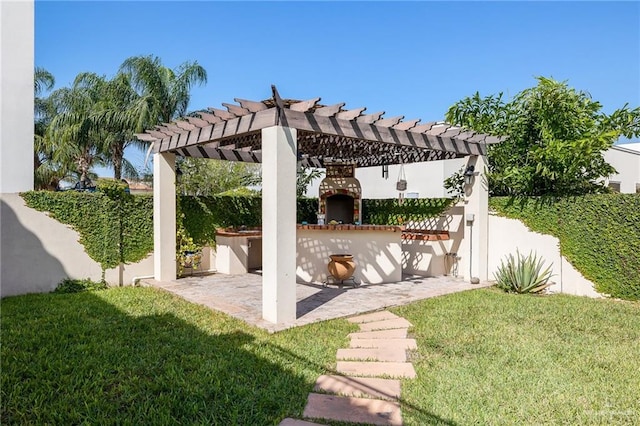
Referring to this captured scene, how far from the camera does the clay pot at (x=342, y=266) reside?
946cm

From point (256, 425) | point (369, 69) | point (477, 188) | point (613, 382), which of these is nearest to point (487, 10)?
point (477, 188)

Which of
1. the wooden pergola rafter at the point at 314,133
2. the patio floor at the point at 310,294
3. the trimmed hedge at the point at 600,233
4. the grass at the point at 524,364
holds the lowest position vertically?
the grass at the point at 524,364

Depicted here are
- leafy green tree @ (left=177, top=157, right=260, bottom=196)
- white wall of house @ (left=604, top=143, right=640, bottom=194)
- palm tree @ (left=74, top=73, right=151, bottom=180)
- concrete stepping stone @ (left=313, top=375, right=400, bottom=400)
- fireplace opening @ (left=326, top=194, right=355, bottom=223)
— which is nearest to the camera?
concrete stepping stone @ (left=313, top=375, right=400, bottom=400)

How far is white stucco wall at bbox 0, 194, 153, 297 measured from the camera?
8.45m

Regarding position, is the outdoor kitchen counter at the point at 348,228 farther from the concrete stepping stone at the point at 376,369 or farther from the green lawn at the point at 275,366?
the concrete stepping stone at the point at 376,369

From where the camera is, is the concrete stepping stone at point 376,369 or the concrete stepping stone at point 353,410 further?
the concrete stepping stone at point 376,369

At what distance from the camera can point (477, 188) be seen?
10359 mm

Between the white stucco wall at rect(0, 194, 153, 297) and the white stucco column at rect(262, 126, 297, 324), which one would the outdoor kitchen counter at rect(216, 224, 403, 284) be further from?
the white stucco wall at rect(0, 194, 153, 297)

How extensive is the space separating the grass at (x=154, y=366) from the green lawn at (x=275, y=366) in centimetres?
2

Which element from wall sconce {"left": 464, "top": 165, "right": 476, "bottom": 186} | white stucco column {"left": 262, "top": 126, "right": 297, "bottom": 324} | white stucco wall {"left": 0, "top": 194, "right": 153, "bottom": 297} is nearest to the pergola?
white stucco column {"left": 262, "top": 126, "right": 297, "bottom": 324}

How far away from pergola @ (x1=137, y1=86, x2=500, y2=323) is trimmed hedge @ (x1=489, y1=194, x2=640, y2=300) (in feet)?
5.23

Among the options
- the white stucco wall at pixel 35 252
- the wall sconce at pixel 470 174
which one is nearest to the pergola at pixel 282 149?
the wall sconce at pixel 470 174

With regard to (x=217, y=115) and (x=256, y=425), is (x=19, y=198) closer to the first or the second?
(x=217, y=115)

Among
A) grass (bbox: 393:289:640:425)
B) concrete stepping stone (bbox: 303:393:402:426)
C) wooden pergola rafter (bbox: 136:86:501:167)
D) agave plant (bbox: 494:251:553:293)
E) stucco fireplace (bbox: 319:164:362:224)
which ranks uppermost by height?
wooden pergola rafter (bbox: 136:86:501:167)
